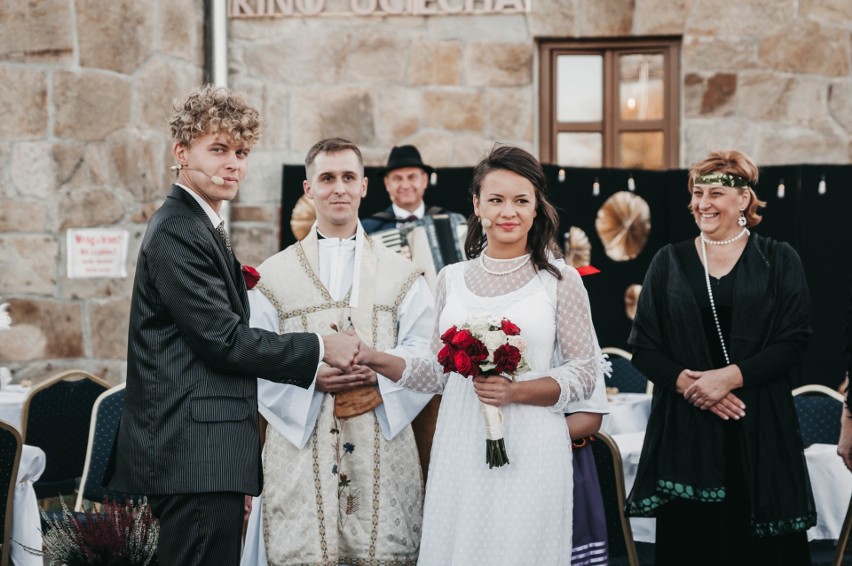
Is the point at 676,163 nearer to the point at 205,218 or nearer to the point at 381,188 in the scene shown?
the point at 381,188

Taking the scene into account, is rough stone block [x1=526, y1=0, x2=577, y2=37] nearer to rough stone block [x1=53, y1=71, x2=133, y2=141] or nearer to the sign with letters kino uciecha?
the sign with letters kino uciecha

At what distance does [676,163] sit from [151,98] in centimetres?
361

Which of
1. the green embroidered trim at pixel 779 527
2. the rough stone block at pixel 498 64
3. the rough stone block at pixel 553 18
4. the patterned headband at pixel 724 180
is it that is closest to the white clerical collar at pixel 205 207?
the patterned headband at pixel 724 180

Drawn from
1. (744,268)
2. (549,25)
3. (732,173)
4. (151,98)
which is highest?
(549,25)

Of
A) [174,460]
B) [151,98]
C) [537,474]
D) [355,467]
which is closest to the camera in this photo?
[174,460]

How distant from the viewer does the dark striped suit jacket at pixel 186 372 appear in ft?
9.34

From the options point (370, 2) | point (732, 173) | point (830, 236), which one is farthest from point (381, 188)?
point (732, 173)

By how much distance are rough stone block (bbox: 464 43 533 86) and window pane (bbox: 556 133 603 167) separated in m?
0.51

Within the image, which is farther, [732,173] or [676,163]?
[676,163]

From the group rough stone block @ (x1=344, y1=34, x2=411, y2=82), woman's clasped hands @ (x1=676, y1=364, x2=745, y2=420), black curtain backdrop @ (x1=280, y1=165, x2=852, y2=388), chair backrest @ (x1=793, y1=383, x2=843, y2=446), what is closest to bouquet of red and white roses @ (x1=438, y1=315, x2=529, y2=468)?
woman's clasped hands @ (x1=676, y1=364, x2=745, y2=420)

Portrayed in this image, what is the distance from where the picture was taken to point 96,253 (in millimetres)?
6645

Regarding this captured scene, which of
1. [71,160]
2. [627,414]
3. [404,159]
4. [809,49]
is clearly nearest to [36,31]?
[71,160]

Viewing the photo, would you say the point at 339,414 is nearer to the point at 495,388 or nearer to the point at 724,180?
the point at 495,388

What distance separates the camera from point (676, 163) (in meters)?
7.74
